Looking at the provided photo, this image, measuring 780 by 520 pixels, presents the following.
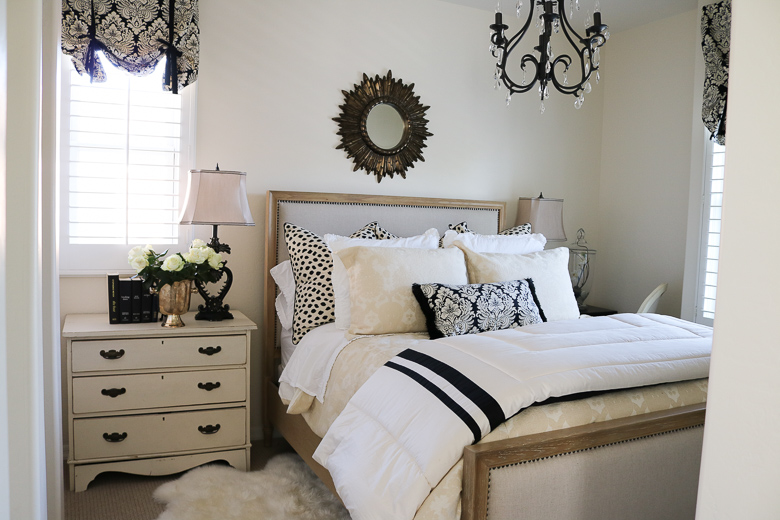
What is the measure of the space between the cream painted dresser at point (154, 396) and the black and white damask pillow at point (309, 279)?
263mm

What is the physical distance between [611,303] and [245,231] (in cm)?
266

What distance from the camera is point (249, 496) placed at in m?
2.49

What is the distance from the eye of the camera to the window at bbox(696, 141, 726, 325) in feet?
11.3

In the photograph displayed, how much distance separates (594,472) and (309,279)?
1645 mm

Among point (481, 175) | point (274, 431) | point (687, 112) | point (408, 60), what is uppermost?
point (408, 60)

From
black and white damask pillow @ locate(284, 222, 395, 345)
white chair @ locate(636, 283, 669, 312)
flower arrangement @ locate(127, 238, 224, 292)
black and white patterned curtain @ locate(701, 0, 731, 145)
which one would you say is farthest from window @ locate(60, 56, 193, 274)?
black and white patterned curtain @ locate(701, 0, 731, 145)

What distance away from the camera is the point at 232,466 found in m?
2.79

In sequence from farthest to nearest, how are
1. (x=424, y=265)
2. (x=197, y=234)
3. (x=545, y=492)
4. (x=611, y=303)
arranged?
1. (x=611, y=303)
2. (x=197, y=234)
3. (x=424, y=265)
4. (x=545, y=492)

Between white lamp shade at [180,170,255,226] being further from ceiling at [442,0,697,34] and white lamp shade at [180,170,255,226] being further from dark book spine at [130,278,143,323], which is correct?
ceiling at [442,0,697,34]

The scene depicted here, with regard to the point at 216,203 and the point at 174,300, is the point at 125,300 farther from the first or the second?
the point at 216,203

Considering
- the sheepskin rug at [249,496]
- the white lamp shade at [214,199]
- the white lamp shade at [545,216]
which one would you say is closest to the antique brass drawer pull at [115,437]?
the sheepskin rug at [249,496]
